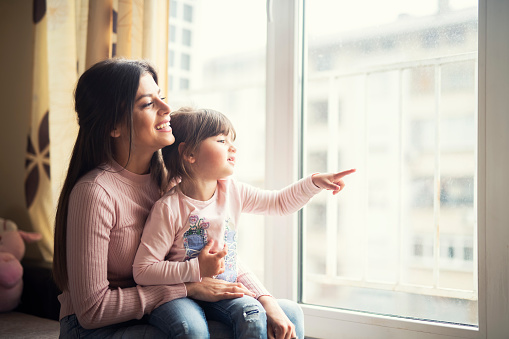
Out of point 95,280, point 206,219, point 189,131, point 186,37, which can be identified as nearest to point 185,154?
point 189,131

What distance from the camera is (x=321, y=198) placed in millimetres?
2156

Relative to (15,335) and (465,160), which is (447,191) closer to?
(465,160)

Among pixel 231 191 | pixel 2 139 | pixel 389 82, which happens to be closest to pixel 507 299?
pixel 231 191

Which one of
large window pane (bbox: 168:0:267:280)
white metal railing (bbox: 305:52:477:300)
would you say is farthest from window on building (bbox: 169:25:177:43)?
white metal railing (bbox: 305:52:477:300)

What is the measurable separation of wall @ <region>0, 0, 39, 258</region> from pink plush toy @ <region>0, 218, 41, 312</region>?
36 centimetres

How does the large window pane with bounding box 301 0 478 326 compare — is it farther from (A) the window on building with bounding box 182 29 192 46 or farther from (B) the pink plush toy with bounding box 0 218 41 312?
(B) the pink plush toy with bounding box 0 218 41 312

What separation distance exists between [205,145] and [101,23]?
2.91 feet

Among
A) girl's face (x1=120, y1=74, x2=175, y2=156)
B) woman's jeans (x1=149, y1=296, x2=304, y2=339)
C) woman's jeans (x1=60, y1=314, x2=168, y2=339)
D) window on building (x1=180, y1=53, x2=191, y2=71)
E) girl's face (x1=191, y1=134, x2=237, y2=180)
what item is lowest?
woman's jeans (x1=60, y1=314, x2=168, y2=339)

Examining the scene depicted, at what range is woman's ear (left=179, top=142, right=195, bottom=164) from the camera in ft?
4.03

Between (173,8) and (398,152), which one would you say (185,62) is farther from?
(398,152)

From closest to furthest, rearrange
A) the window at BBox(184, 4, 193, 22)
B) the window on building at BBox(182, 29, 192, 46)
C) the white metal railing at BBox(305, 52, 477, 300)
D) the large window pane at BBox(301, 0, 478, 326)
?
the large window pane at BBox(301, 0, 478, 326), the white metal railing at BBox(305, 52, 477, 300), the window at BBox(184, 4, 193, 22), the window on building at BBox(182, 29, 192, 46)

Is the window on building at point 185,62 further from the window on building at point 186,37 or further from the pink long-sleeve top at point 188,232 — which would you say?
the pink long-sleeve top at point 188,232

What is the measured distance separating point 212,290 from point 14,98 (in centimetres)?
187

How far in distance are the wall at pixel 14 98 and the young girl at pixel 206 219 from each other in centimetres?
144
